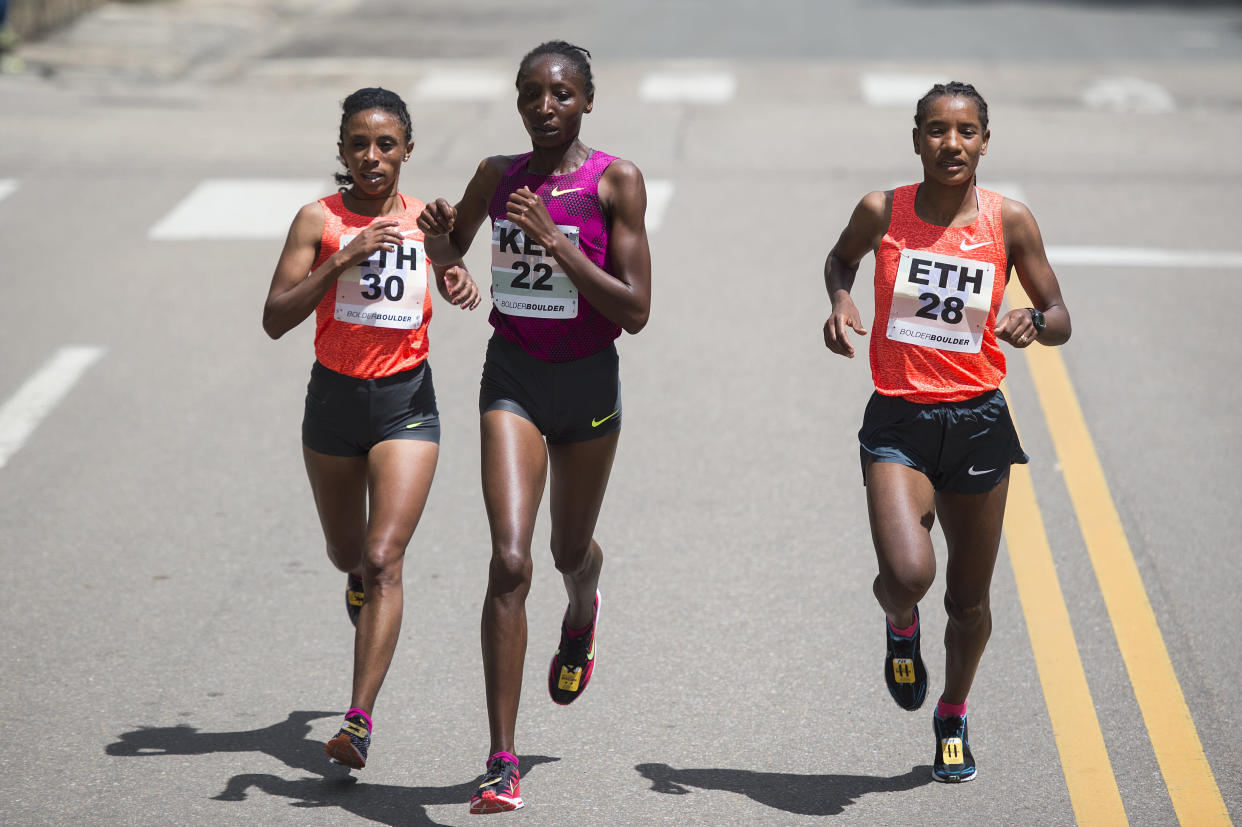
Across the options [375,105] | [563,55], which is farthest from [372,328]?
[563,55]

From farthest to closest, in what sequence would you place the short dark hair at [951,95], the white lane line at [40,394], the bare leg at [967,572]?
the white lane line at [40,394] → the bare leg at [967,572] → the short dark hair at [951,95]

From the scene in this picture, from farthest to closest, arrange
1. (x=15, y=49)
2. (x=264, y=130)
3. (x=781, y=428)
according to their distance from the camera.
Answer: (x=15, y=49) → (x=264, y=130) → (x=781, y=428)

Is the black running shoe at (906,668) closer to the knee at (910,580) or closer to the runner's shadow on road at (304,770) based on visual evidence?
the knee at (910,580)

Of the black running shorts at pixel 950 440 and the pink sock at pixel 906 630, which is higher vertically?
the black running shorts at pixel 950 440

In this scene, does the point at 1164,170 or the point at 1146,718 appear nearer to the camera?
the point at 1146,718

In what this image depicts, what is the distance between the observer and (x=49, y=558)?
295 inches

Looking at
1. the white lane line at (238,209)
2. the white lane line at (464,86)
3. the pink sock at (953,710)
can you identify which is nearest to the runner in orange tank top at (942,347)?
the pink sock at (953,710)

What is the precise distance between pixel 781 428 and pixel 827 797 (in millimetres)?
4013

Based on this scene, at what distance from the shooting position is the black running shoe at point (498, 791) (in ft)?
16.3

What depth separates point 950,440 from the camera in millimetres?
5199

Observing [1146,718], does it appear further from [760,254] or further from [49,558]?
[760,254]

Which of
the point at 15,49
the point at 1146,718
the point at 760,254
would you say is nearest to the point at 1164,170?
the point at 760,254

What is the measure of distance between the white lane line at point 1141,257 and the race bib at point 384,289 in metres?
7.77

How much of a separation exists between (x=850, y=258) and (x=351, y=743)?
2364 mm
